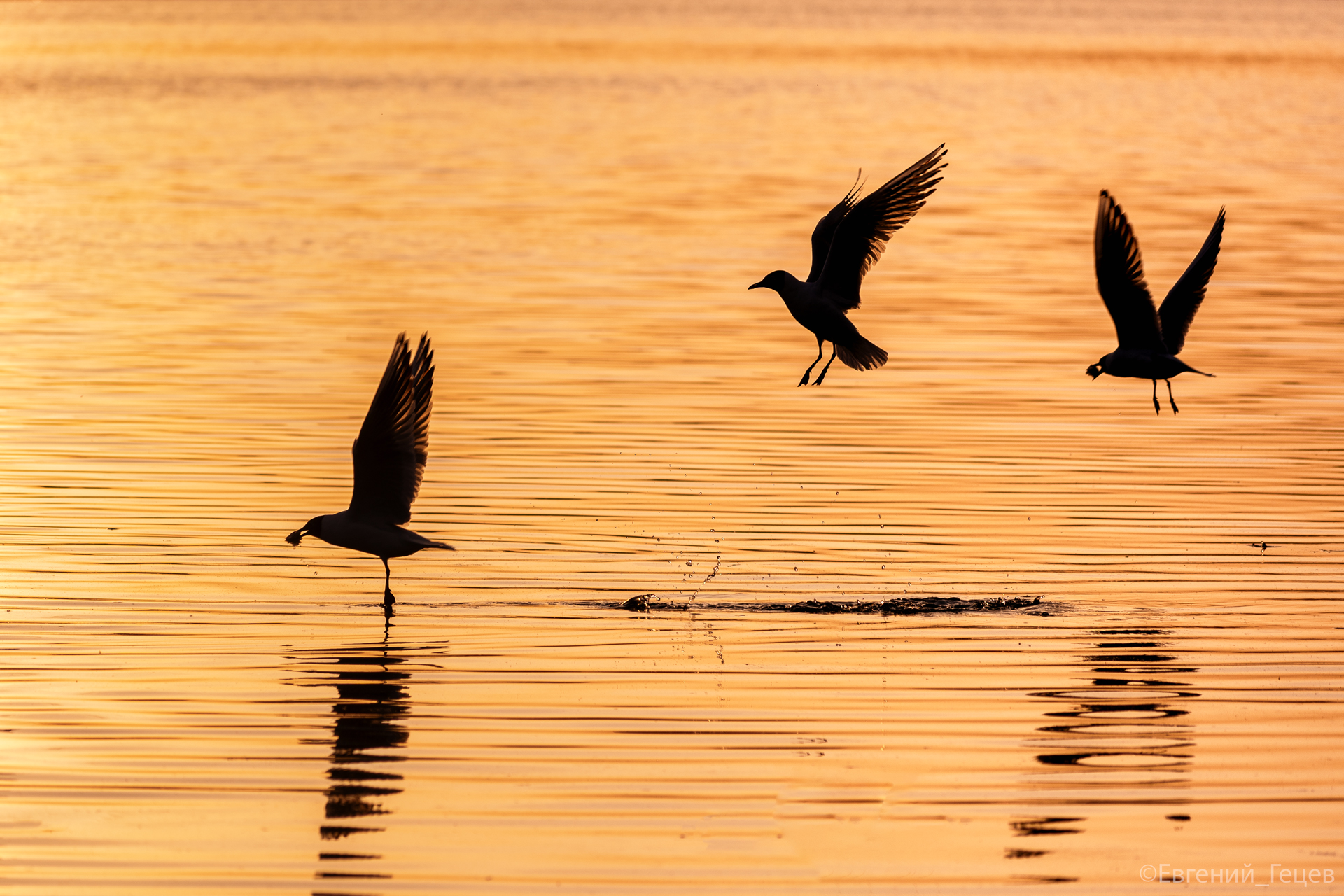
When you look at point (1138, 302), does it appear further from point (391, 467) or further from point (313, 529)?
point (313, 529)

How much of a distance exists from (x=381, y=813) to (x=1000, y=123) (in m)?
68.0

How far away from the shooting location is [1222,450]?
75.7 feet

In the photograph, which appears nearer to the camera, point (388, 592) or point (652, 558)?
point (388, 592)

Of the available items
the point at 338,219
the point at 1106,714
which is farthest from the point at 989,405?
the point at 338,219

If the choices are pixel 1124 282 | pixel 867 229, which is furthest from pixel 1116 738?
pixel 867 229

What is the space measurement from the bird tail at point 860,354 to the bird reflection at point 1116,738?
3337 millimetres

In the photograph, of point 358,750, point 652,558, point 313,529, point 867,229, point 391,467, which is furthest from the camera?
point 652,558

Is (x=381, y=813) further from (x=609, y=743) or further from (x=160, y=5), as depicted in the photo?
(x=160, y=5)

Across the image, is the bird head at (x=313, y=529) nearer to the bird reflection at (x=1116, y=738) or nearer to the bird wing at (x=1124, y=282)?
the bird reflection at (x=1116, y=738)

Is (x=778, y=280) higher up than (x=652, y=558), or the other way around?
(x=778, y=280)

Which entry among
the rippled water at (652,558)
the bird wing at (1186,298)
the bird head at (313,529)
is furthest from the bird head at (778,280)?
the bird head at (313,529)

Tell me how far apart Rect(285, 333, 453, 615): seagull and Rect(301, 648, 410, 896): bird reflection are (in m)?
1.14

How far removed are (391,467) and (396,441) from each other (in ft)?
0.91

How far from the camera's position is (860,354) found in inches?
706
